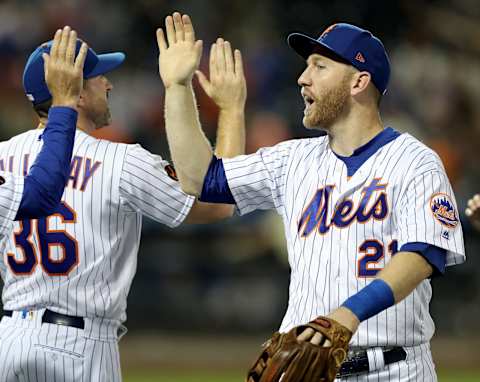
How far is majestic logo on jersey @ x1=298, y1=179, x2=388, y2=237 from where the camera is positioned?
3529 millimetres

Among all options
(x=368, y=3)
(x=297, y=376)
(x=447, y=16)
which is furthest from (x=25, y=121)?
(x=297, y=376)

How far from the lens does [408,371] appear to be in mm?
3539

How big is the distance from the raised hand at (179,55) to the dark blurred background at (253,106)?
225 inches

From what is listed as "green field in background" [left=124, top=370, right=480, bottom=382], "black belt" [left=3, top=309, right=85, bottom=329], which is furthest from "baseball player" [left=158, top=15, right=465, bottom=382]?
"green field in background" [left=124, top=370, right=480, bottom=382]

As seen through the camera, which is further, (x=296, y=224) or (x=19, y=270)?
(x=19, y=270)

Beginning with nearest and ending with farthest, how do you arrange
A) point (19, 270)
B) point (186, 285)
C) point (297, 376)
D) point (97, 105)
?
point (297, 376), point (19, 270), point (97, 105), point (186, 285)

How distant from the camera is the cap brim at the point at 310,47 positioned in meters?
3.82

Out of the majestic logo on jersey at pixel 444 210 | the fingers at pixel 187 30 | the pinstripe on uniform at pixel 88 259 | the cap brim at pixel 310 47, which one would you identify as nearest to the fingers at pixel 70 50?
the fingers at pixel 187 30

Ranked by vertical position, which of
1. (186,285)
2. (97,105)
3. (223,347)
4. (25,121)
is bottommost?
(223,347)

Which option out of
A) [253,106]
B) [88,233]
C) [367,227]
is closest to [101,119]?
[88,233]

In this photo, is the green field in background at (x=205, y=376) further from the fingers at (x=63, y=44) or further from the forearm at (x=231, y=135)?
the fingers at (x=63, y=44)

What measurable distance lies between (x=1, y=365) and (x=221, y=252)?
579cm

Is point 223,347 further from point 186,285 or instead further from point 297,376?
point 297,376

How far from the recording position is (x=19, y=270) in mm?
4059
